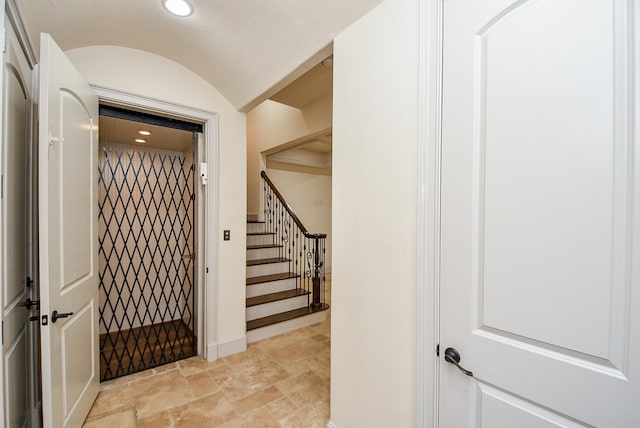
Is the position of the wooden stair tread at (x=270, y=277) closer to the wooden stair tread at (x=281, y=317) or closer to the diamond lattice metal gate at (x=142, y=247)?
the wooden stair tread at (x=281, y=317)

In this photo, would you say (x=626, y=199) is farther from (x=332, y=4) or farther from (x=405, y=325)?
(x=332, y=4)

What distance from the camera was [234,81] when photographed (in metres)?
2.35

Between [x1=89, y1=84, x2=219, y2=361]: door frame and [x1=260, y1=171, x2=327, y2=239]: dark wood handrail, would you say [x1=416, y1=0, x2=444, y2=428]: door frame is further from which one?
[x1=260, y1=171, x2=327, y2=239]: dark wood handrail

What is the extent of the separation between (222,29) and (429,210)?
176cm

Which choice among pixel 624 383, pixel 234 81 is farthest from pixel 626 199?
pixel 234 81

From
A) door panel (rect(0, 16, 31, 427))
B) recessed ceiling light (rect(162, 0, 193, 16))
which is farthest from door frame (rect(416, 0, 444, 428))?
door panel (rect(0, 16, 31, 427))

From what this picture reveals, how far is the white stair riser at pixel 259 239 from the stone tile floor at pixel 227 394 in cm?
188

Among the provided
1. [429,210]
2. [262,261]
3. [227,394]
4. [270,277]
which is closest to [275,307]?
[270,277]

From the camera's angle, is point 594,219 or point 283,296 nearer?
point 594,219

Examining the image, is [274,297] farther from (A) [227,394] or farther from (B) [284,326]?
(A) [227,394]

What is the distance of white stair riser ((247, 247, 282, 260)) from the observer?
3.98 metres

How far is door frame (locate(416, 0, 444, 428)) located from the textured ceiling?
43 cm

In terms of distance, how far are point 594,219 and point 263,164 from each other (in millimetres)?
4524

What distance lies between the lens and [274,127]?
4.37 m
